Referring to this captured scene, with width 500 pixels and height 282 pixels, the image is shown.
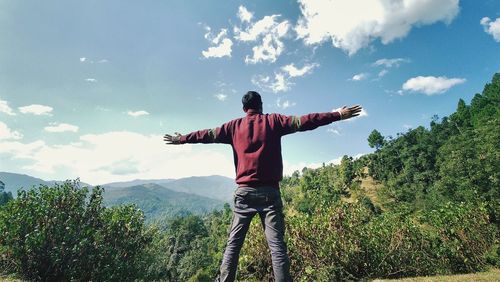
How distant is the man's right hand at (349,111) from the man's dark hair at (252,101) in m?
1.10

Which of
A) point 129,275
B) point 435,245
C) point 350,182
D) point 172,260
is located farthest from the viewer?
point 350,182

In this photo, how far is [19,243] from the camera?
13.8 meters

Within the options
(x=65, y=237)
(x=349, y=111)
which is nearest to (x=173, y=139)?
(x=349, y=111)

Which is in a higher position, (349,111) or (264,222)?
(349,111)

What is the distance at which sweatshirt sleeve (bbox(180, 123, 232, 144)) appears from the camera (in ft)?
15.0

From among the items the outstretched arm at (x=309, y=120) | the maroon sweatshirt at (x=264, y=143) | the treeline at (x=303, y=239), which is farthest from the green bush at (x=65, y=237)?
the outstretched arm at (x=309, y=120)

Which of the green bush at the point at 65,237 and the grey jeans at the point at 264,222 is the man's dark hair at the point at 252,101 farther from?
the green bush at the point at 65,237

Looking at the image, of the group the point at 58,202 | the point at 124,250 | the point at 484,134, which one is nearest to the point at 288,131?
the point at 58,202

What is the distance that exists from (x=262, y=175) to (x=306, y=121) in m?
0.87

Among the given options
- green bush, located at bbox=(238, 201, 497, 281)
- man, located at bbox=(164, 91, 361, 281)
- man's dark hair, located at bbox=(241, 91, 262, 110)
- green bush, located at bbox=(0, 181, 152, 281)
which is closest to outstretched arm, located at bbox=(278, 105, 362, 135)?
man, located at bbox=(164, 91, 361, 281)

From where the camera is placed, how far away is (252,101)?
4559mm

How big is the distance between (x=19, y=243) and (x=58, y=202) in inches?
110

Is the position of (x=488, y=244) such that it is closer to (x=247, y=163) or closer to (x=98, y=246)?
(x=247, y=163)

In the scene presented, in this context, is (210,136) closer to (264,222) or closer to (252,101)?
(252,101)
